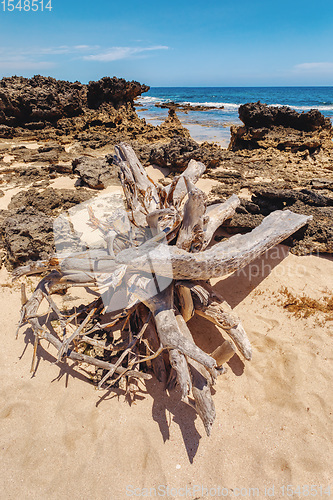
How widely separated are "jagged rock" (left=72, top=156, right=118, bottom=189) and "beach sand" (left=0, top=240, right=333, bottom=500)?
473cm

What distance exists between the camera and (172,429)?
2357 mm

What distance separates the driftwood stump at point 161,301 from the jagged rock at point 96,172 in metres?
4.12

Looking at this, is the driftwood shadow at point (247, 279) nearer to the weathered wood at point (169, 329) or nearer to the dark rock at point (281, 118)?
the weathered wood at point (169, 329)

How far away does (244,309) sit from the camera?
3.44 meters

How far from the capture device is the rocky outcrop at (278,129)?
9.92m

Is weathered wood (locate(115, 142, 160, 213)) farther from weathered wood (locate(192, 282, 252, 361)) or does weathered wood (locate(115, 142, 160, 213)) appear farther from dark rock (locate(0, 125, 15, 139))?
dark rock (locate(0, 125, 15, 139))

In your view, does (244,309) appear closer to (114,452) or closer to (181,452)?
(181,452)

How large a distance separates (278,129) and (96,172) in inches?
307

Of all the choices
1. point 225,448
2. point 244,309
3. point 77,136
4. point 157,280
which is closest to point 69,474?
point 225,448

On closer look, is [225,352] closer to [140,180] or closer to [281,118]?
[140,180]

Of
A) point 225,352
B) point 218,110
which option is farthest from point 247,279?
point 218,110

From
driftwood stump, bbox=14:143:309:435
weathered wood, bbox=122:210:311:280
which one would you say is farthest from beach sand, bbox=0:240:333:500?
weathered wood, bbox=122:210:311:280

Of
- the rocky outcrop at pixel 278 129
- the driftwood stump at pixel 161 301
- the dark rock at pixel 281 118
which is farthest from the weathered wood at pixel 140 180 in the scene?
the dark rock at pixel 281 118

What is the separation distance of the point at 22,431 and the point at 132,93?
1721 cm
